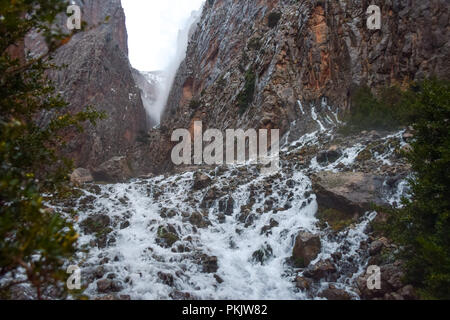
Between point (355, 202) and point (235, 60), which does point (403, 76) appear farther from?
point (235, 60)

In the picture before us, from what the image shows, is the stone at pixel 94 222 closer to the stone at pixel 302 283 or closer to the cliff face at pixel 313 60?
the stone at pixel 302 283

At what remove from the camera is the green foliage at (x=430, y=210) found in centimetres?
680

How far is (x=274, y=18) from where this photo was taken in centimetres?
3500

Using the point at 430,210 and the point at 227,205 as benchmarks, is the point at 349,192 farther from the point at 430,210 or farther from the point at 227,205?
the point at 227,205

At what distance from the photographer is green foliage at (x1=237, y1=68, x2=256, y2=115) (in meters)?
29.7

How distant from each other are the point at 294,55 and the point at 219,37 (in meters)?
20.8

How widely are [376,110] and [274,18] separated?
20.4 m

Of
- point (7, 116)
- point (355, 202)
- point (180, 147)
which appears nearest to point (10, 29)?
point (7, 116)

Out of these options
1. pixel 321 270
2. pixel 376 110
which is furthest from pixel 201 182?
pixel 376 110

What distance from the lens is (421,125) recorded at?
819 cm

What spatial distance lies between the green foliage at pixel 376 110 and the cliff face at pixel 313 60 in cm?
109

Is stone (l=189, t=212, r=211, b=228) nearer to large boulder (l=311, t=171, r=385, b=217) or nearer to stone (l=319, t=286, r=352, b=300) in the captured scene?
large boulder (l=311, t=171, r=385, b=217)

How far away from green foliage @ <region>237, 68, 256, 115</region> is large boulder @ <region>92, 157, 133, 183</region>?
14864 mm

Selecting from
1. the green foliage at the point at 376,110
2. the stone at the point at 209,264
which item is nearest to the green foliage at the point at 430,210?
the stone at the point at 209,264
